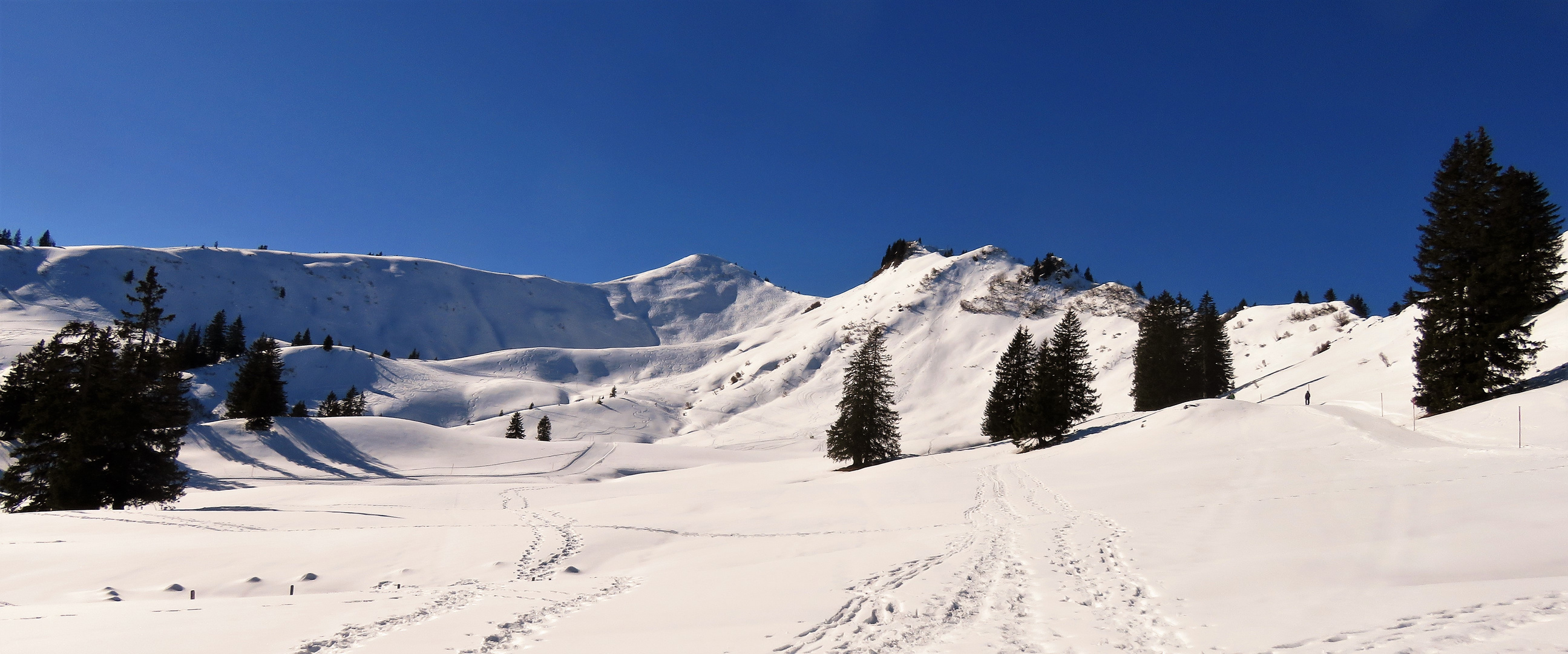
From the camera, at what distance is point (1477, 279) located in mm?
26203

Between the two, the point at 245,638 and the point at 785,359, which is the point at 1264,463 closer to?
the point at 245,638

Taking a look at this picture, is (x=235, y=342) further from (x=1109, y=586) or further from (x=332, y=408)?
(x=1109, y=586)

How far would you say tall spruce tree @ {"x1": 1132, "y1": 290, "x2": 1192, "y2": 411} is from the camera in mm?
50250

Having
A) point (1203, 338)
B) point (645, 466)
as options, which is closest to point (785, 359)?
point (645, 466)

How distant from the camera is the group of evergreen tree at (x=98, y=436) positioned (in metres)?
25.6

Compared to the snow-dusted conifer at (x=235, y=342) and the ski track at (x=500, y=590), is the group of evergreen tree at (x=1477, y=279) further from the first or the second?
the snow-dusted conifer at (x=235, y=342)

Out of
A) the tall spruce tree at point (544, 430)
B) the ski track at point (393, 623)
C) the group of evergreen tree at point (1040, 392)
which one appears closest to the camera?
the ski track at point (393, 623)

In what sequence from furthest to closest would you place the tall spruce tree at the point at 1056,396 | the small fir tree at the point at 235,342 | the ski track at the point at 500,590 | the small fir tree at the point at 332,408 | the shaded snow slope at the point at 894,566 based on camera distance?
the small fir tree at the point at 235,342
the small fir tree at the point at 332,408
the tall spruce tree at the point at 1056,396
the shaded snow slope at the point at 894,566
the ski track at the point at 500,590

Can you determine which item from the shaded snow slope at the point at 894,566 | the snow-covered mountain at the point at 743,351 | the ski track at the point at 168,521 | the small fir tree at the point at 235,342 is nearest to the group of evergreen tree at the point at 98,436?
the shaded snow slope at the point at 894,566

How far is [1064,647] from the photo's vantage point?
7.11 meters

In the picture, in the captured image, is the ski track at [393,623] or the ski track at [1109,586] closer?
the ski track at [393,623]

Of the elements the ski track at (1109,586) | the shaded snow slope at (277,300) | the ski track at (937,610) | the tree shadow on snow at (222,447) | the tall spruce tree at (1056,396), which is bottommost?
the tree shadow on snow at (222,447)

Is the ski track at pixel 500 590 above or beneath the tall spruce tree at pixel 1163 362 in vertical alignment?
beneath

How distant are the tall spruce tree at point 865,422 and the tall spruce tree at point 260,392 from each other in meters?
43.5
